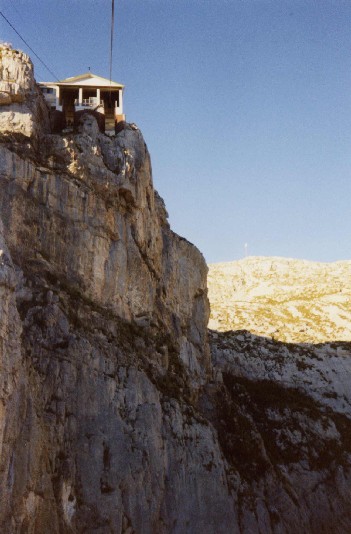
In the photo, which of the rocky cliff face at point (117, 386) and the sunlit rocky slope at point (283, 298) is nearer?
the rocky cliff face at point (117, 386)

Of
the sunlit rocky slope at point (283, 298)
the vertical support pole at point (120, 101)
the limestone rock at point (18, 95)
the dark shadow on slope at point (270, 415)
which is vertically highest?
the vertical support pole at point (120, 101)

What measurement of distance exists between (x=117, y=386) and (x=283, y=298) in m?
56.0

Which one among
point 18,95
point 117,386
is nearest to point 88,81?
point 18,95

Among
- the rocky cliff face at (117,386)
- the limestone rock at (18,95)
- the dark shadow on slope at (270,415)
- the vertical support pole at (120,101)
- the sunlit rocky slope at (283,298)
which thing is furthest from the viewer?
the sunlit rocky slope at (283,298)

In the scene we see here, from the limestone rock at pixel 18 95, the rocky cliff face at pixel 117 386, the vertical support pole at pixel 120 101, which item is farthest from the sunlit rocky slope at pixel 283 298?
the limestone rock at pixel 18 95

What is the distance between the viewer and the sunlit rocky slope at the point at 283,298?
7194cm

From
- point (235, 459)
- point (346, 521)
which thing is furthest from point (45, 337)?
point (346, 521)

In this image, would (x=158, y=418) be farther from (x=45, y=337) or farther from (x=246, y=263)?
(x=246, y=263)

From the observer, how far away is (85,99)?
48.9m

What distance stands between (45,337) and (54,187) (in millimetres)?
11266

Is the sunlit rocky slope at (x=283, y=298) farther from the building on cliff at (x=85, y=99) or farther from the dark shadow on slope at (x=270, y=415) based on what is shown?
the building on cliff at (x=85, y=99)

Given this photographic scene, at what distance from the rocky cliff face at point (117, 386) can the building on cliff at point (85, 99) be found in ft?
10.3

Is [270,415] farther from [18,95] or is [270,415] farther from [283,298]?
Answer: [18,95]

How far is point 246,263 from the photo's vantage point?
105688 mm
